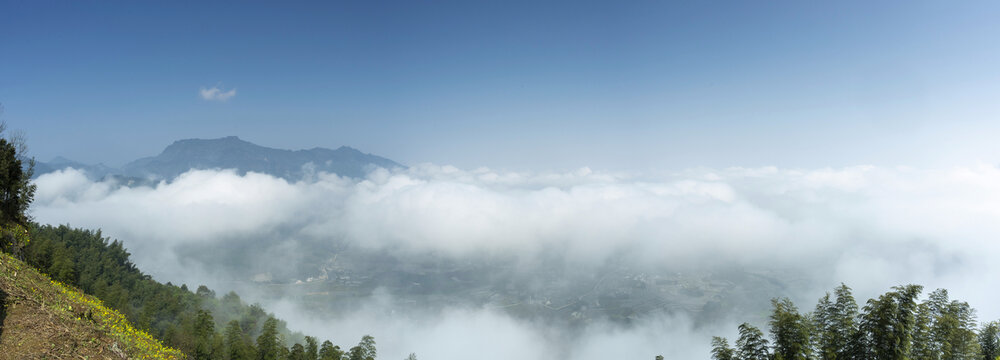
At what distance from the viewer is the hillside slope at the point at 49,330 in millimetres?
12812

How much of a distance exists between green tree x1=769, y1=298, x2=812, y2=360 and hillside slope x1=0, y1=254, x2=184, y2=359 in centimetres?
3386

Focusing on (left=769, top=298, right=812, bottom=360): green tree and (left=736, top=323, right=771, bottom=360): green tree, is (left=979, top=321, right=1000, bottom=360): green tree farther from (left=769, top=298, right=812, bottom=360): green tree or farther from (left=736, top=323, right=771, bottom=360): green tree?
(left=736, top=323, right=771, bottom=360): green tree

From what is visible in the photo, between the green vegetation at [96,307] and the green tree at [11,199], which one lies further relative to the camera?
the green tree at [11,199]

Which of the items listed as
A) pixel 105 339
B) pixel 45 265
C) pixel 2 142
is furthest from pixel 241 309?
pixel 105 339

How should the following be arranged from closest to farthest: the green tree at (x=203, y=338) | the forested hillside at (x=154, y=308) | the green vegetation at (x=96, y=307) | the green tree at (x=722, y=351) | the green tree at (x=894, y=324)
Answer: the green vegetation at (x=96, y=307), the green tree at (x=894, y=324), the green tree at (x=722, y=351), the green tree at (x=203, y=338), the forested hillside at (x=154, y=308)

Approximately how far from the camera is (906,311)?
21.8 metres

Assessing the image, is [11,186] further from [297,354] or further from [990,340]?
[990,340]

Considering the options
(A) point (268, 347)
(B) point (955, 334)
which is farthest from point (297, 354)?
(B) point (955, 334)

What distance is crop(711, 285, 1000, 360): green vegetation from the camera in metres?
22.0

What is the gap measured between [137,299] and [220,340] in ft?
143

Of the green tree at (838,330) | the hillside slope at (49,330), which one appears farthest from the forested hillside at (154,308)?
the green tree at (838,330)

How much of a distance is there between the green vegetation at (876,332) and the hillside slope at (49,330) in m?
33.8

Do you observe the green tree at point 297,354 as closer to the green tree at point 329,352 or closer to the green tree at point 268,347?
the green tree at point 268,347

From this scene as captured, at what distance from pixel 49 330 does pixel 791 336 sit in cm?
3688
